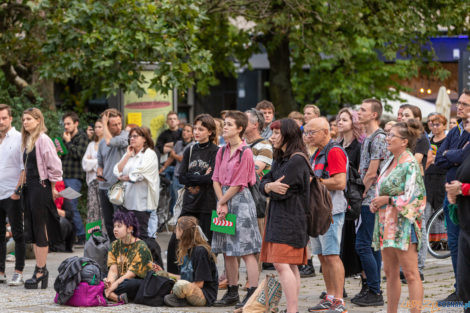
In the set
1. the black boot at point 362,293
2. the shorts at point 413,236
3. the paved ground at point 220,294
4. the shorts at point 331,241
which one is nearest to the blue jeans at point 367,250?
the black boot at point 362,293

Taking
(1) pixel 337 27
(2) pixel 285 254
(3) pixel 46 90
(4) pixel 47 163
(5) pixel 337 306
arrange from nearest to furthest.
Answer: (2) pixel 285 254 < (5) pixel 337 306 < (4) pixel 47 163 < (3) pixel 46 90 < (1) pixel 337 27

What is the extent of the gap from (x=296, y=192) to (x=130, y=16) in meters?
7.27

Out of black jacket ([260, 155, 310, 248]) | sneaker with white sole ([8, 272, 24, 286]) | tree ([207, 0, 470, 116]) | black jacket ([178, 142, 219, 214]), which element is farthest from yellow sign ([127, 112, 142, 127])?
black jacket ([260, 155, 310, 248])

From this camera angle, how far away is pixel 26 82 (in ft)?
55.0

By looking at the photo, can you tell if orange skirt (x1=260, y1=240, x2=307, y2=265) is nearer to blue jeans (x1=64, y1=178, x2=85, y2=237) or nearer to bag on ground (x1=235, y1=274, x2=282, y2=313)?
bag on ground (x1=235, y1=274, x2=282, y2=313)

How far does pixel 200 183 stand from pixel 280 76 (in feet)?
40.4

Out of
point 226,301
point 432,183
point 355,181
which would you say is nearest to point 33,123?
point 226,301

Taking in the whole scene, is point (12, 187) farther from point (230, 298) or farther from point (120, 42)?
point (120, 42)

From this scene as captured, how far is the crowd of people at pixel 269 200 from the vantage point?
7.10 meters

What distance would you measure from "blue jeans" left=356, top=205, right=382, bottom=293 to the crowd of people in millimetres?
12

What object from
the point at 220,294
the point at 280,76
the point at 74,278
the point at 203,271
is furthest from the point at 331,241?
the point at 280,76

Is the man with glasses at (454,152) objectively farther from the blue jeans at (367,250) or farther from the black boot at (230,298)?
the black boot at (230,298)

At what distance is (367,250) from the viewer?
28.5 feet

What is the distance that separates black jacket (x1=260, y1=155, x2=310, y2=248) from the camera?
7418 millimetres
